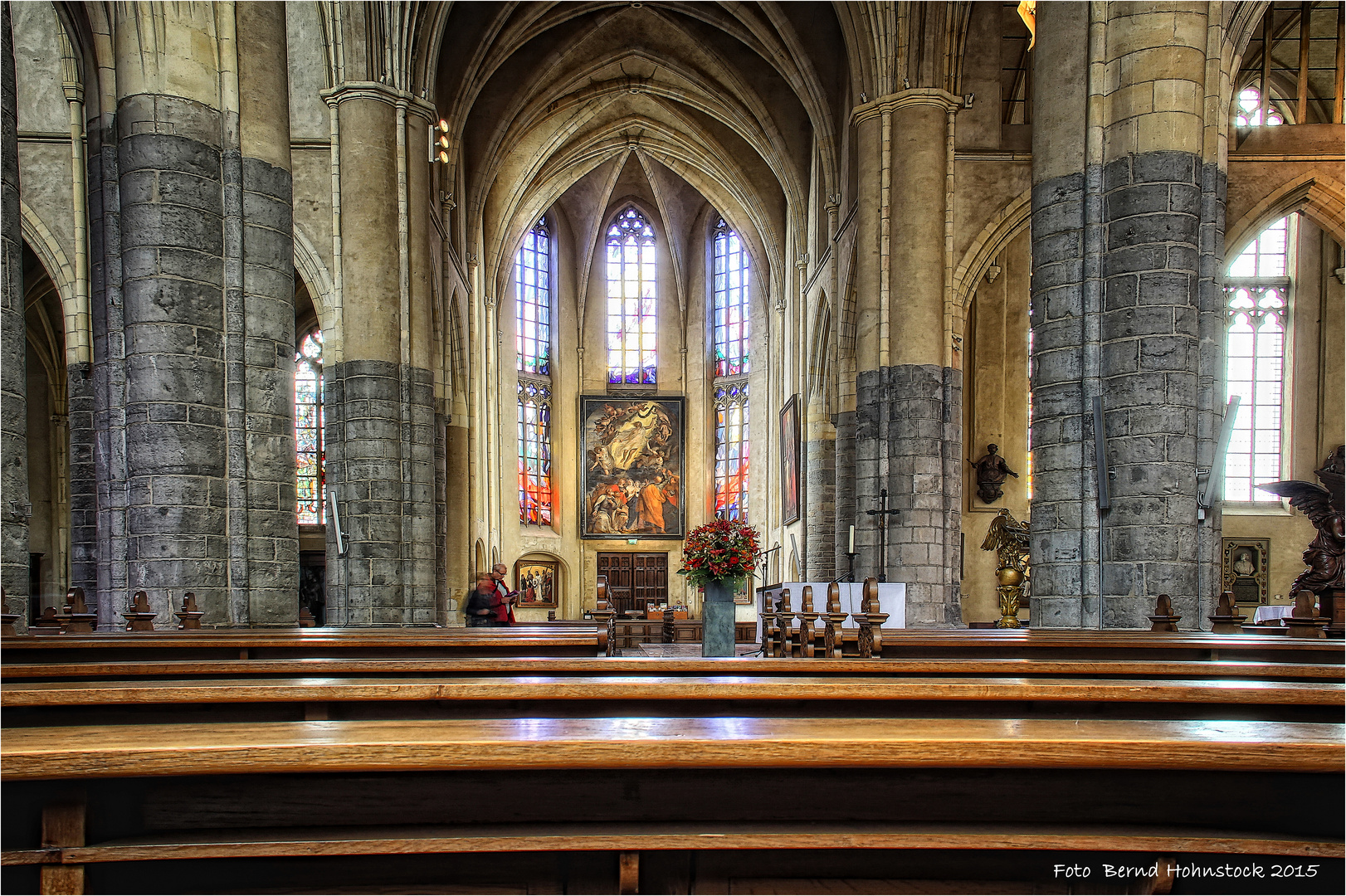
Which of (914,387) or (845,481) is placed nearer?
(914,387)

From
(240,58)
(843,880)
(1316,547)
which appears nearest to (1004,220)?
(1316,547)

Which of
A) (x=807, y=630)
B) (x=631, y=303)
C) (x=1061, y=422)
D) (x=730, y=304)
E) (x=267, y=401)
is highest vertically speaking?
(x=631, y=303)

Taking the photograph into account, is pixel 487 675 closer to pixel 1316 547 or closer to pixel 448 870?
pixel 448 870

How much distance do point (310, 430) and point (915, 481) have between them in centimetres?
1503

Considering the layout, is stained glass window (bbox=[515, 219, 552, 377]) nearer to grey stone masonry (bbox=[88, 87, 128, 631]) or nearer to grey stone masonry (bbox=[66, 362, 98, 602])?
grey stone masonry (bbox=[66, 362, 98, 602])

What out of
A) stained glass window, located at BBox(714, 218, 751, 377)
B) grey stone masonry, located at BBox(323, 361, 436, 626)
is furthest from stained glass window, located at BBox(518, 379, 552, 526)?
grey stone masonry, located at BBox(323, 361, 436, 626)

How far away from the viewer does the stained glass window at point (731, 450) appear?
30.1 meters

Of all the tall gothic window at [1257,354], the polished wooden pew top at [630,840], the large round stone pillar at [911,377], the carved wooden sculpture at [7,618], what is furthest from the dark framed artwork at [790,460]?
the polished wooden pew top at [630,840]

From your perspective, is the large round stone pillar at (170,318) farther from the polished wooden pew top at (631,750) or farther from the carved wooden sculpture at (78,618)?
the polished wooden pew top at (631,750)

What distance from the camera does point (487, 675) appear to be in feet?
11.6

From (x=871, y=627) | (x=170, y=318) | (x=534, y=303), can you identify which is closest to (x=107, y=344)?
(x=170, y=318)

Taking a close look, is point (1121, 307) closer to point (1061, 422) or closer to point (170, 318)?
point (1061, 422)

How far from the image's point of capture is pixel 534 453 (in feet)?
100

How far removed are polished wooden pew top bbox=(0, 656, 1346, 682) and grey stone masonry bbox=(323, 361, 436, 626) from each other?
947 cm
